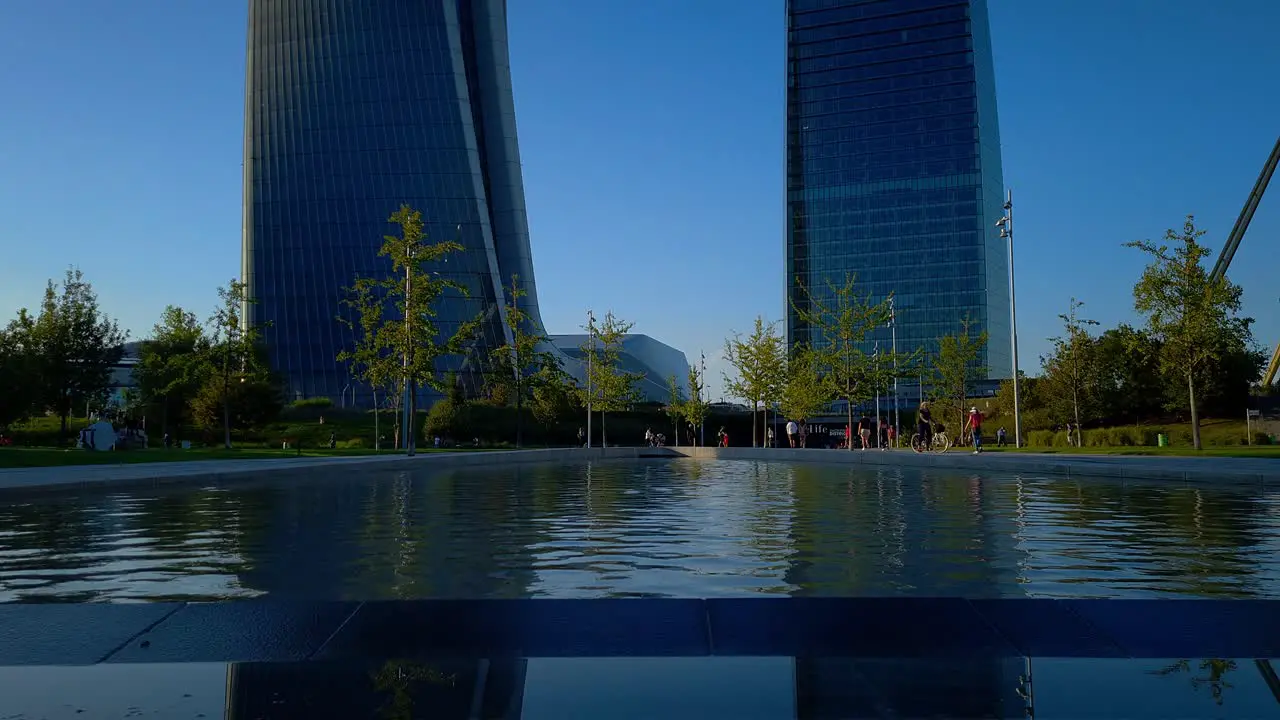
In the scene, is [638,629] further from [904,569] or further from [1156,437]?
[1156,437]

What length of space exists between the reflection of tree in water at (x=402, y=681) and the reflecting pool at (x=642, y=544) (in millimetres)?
2173

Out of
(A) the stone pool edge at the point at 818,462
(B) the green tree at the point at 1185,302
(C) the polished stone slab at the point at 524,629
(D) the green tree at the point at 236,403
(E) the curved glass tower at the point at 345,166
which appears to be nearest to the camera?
(C) the polished stone slab at the point at 524,629

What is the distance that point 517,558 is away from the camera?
29.6 feet

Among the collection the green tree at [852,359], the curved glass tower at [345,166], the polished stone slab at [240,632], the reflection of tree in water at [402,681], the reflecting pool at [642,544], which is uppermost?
A: the curved glass tower at [345,166]

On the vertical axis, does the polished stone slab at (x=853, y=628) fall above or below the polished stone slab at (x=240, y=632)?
below

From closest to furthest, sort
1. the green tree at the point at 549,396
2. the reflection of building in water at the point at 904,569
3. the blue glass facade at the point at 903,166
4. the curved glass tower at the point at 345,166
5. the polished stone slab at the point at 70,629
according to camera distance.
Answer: the reflection of building in water at the point at 904,569 < the polished stone slab at the point at 70,629 < the green tree at the point at 549,396 < the curved glass tower at the point at 345,166 < the blue glass facade at the point at 903,166

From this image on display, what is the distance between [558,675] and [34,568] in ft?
19.8

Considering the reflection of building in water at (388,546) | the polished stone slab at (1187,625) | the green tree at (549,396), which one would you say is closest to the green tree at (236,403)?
the green tree at (549,396)

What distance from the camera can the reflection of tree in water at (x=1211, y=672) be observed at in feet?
14.0

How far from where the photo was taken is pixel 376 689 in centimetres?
428

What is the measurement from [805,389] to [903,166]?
12274 cm

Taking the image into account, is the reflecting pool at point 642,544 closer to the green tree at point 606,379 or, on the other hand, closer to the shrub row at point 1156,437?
the shrub row at point 1156,437

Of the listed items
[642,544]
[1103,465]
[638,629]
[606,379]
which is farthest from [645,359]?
[638,629]

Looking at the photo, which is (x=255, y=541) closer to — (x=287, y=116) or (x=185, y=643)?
(x=185, y=643)
